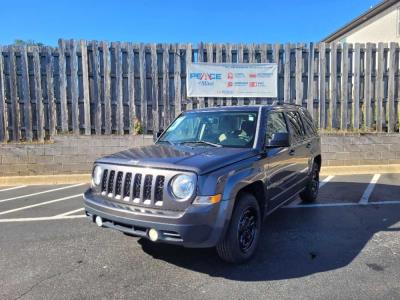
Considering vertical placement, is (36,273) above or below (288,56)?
below

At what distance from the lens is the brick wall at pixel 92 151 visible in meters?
9.52

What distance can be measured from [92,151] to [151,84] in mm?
2498

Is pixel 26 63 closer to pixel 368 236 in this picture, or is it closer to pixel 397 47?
pixel 368 236

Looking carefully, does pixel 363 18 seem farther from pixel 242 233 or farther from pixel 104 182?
pixel 104 182

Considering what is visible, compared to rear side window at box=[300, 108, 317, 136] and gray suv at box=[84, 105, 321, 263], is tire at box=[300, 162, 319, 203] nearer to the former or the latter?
rear side window at box=[300, 108, 317, 136]

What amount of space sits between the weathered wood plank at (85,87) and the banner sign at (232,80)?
2.81 meters

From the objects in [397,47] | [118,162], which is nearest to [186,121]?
[118,162]

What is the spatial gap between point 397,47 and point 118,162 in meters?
10.2

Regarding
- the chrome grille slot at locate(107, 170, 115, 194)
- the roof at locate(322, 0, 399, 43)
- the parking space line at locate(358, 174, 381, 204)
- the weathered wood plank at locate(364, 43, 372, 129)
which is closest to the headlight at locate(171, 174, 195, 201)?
the chrome grille slot at locate(107, 170, 115, 194)

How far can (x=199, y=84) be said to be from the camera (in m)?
10.3

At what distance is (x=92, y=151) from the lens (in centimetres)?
976

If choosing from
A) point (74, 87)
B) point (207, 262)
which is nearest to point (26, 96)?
point (74, 87)

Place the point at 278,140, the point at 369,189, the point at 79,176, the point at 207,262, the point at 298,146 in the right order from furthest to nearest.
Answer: the point at 79,176
the point at 369,189
the point at 298,146
the point at 278,140
the point at 207,262

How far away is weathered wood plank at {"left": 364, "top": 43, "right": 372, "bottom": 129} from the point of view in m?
10.6
